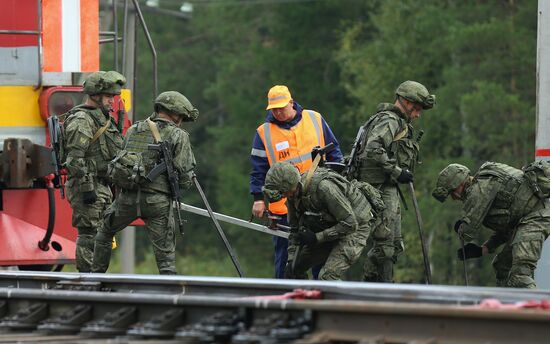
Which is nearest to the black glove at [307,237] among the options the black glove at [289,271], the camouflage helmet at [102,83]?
the black glove at [289,271]

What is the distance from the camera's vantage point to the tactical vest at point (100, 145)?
12.3 metres

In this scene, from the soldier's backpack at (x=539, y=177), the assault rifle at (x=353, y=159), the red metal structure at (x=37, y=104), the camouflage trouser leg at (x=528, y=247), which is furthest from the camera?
the assault rifle at (x=353, y=159)

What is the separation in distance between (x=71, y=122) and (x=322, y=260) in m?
2.29

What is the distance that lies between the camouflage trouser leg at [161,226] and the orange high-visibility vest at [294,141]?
1.14 meters

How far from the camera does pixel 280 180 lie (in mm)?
11062

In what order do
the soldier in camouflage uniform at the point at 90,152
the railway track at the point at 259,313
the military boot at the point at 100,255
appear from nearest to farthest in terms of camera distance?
the railway track at the point at 259,313 < the military boot at the point at 100,255 < the soldier in camouflage uniform at the point at 90,152

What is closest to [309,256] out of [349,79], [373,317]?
[373,317]

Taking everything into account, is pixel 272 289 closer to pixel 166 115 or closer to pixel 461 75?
pixel 166 115

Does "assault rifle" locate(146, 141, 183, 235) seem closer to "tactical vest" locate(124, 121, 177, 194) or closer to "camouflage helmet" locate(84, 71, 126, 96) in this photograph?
"tactical vest" locate(124, 121, 177, 194)

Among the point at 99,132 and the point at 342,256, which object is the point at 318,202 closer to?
the point at 342,256

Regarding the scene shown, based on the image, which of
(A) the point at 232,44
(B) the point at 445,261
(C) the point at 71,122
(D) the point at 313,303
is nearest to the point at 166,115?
(C) the point at 71,122

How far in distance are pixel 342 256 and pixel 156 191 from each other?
1.60 m

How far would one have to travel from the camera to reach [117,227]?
1202 centimetres

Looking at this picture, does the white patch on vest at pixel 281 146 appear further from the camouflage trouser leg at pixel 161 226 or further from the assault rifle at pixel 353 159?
the camouflage trouser leg at pixel 161 226
